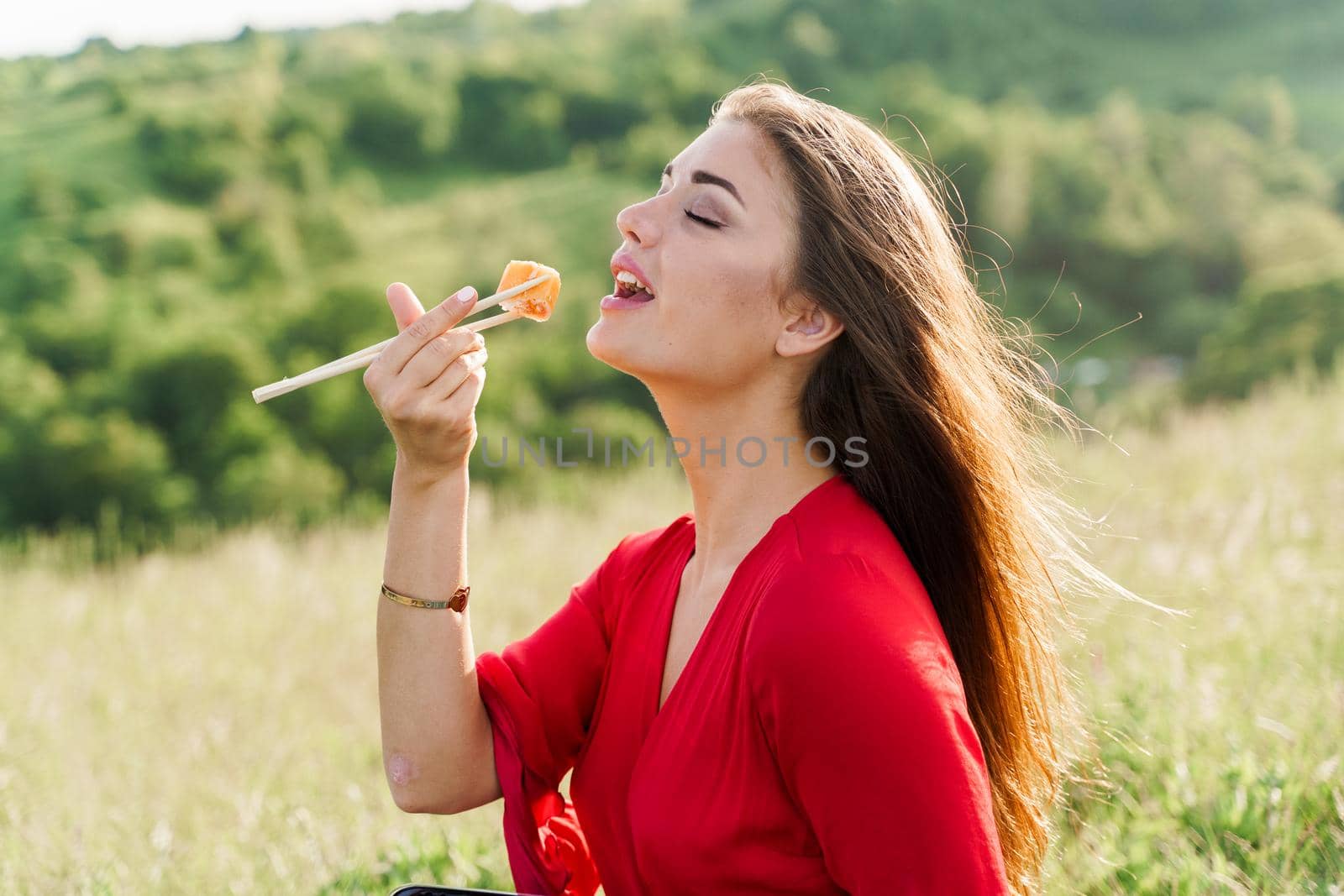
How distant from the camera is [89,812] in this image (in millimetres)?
3670

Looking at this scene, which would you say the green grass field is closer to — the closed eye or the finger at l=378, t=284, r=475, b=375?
the closed eye

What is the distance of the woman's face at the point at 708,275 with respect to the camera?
207 centimetres

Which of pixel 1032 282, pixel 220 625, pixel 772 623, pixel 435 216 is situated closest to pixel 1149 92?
pixel 1032 282

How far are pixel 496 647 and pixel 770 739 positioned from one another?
4133mm

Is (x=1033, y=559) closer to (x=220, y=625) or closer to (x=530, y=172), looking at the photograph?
(x=220, y=625)

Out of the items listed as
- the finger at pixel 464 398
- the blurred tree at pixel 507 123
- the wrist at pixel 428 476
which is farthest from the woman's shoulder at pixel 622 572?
the blurred tree at pixel 507 123

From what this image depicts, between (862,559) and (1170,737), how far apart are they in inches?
73.0

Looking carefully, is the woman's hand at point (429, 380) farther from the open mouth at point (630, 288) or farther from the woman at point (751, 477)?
the open mouth at point (630, 288)

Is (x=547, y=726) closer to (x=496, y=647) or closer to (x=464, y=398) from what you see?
(x=464, y=398)

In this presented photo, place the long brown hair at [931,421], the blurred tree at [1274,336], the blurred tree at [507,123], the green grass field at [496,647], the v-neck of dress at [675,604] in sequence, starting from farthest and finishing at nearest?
the blurred tree at [507,123]
the blurred tree at [1274,336]
the green grass field at [496,647]
the long brown hair at [931,421]
the v-neck of dress at [675,604]

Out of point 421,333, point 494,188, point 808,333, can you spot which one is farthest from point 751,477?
point 494,188

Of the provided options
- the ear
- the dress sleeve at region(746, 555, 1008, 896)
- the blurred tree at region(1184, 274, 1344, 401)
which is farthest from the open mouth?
the blurred tree at region(1184, 274, 1344, 401)

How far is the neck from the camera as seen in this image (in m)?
2.11

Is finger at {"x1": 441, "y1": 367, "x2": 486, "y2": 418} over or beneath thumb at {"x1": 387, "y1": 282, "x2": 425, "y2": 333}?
beneath
